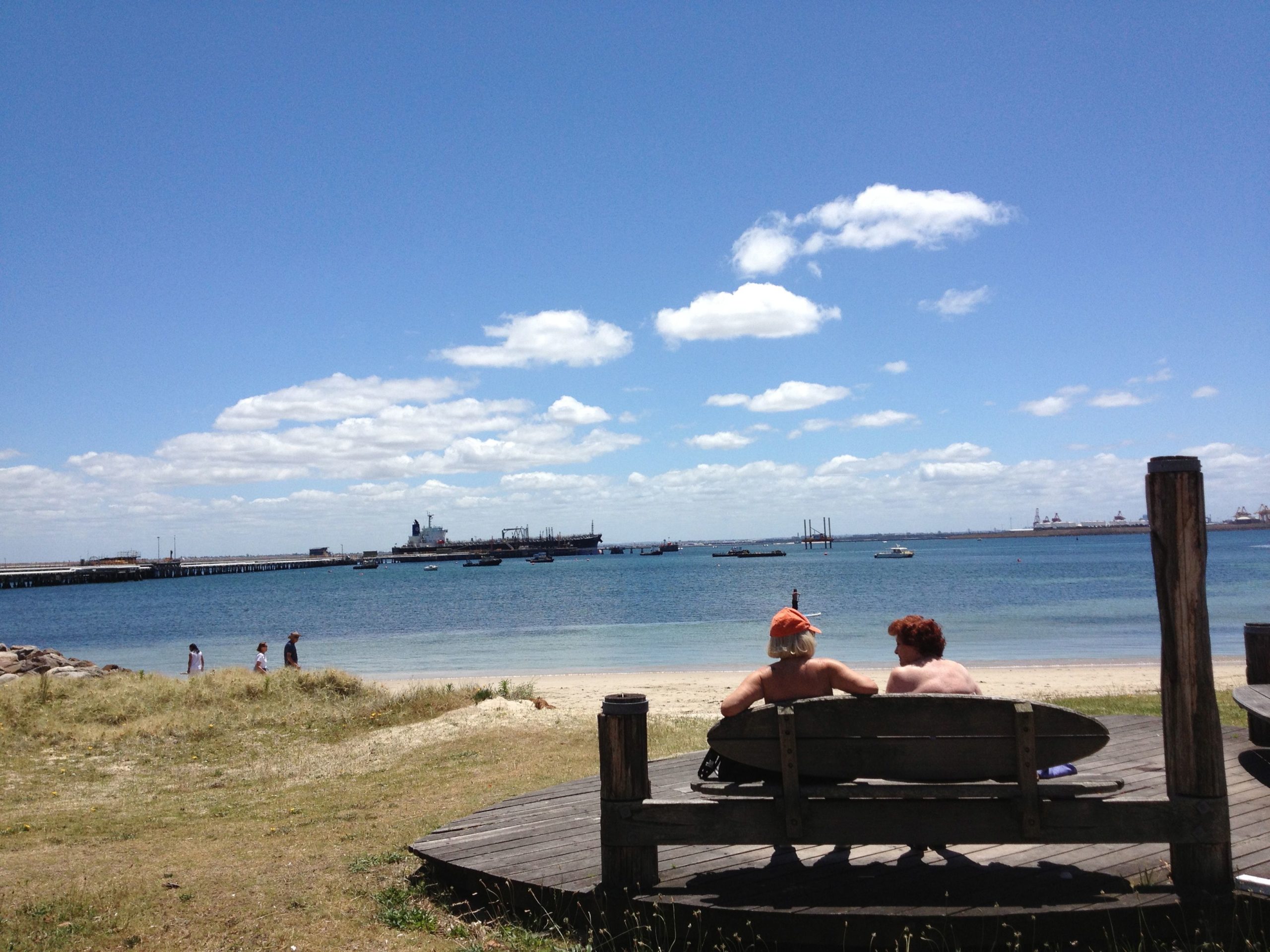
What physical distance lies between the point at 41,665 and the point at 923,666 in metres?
29.7

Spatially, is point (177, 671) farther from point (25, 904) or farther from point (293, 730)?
point (25, 904)

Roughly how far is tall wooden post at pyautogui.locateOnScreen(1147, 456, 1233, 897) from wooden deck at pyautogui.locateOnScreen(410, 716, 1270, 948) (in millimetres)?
249

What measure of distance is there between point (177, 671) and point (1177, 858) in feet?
111

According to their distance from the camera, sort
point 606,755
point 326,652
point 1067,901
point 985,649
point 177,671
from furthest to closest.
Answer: point 326,652, point 177,671, point 985,649, point 606,755, point 1067,901

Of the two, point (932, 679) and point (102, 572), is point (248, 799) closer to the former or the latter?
point (932, 679)

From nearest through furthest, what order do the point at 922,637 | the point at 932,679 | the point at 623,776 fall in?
1. the point at 623,776
2. the point at 932,679
3. the point at 922,637

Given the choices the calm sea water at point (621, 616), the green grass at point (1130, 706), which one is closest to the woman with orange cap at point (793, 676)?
the green grass at point (1130, 706)

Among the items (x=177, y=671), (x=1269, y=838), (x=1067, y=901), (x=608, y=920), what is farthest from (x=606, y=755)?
(x=177, y=671)

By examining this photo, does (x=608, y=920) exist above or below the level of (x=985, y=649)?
above

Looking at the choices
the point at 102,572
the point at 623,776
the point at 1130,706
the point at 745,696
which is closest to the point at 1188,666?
the point at 745,696

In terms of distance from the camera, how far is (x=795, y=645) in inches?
176

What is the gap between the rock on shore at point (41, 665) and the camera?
23.7 meters

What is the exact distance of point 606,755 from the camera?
4.09 metres

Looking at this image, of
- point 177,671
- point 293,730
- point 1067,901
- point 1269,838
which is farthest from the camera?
point 177,671
